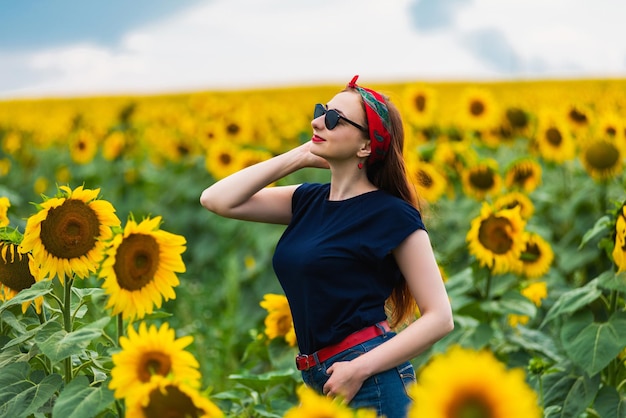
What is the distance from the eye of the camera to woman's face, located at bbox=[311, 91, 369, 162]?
2.49 meters

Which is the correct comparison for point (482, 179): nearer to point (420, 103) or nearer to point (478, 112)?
point (478, 112)

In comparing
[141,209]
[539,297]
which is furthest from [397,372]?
[141,209]

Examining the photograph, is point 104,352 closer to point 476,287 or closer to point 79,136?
point 476,287

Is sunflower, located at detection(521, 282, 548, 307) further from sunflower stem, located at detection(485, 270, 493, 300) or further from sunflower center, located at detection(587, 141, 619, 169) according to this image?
sunflower center, located at detection(587, 141, 619, 169)

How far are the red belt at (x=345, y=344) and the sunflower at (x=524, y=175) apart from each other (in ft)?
11.2

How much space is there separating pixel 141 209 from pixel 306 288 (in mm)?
6358

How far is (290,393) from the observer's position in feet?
11.1

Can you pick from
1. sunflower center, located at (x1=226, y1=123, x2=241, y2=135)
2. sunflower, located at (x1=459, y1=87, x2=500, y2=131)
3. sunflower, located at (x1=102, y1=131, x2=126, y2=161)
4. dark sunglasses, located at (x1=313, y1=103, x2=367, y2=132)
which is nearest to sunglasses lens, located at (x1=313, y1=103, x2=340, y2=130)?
dark sunglasses, located at (x1=313, y1=103, x2=367, y2=132)

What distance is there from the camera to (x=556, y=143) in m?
6.47

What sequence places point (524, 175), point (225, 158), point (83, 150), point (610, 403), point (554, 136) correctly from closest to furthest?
point (610, 403) < point (524, 175) < point (554, 136) < point (225, 158) < point (83, 150)

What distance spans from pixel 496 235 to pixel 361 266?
153cm

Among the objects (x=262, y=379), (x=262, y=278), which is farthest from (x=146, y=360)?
(x=262, y=278)

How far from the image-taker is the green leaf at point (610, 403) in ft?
10.7

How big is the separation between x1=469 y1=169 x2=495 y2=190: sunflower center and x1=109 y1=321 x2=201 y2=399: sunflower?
385 centimetres
